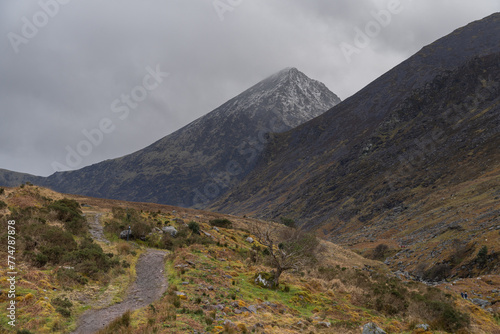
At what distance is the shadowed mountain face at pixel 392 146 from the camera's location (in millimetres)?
76000

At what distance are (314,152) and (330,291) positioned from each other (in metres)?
135

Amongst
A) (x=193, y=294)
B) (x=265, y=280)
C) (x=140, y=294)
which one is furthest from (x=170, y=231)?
(x=193, y=294)

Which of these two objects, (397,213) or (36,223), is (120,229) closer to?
(36,223)

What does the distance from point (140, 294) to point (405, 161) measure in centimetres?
9304

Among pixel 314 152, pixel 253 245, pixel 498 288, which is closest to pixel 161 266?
pixel 253 245

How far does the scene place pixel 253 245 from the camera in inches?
1328

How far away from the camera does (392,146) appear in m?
101

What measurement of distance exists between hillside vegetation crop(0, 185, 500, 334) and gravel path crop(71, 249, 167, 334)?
419 mm

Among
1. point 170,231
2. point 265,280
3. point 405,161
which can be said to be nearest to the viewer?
point 265,280

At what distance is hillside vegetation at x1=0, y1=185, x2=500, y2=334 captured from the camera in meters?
11.0

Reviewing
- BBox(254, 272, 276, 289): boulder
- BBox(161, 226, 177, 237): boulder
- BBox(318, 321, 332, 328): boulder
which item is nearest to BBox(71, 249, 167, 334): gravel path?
BBox(161, 226, 177, 237): boulder

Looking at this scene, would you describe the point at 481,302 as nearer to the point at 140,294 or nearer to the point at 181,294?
the point at 181,294

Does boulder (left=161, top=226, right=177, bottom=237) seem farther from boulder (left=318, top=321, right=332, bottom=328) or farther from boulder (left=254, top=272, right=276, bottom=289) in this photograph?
boulder (left=318, top=321, right=332, bottom=328)

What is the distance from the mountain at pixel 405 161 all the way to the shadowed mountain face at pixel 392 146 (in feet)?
1.33
